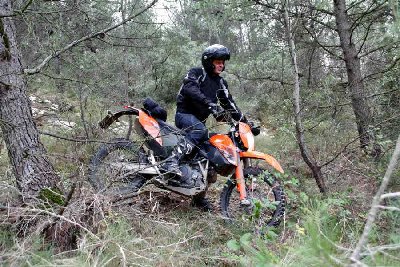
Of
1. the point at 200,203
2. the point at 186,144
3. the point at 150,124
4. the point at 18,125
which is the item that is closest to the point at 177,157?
the point at 186,144

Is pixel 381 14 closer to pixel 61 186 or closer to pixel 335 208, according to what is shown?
pixel 335 208

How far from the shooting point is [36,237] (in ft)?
11.1

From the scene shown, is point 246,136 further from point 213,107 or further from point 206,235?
point 206,235

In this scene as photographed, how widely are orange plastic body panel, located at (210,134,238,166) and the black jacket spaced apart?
36cm

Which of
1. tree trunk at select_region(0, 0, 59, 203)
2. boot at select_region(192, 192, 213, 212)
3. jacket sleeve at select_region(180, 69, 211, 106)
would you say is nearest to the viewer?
tree trunk at select_region(0, 0, 59, 203)

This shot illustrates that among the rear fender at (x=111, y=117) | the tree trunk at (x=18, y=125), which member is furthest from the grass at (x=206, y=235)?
the rear fender at (x=111, y=117)

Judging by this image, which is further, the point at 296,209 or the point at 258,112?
the point at 258,112

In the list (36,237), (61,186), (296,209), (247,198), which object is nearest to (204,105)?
(247,198)

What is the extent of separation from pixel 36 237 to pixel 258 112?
10141mm

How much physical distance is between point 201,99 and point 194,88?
0.81 feet

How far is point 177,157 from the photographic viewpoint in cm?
506

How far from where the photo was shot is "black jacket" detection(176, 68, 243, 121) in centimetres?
548

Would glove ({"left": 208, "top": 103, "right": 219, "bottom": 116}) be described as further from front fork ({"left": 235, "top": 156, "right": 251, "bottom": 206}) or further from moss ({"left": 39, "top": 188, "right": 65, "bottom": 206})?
moss ({"left": 39, "top": 188, "right": 65, "bottom": 206})

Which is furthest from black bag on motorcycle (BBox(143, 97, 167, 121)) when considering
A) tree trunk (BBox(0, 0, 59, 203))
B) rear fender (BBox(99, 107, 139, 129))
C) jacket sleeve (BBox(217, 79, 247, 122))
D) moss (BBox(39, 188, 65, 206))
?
moss (BBox(39, 188, 65, 206))
